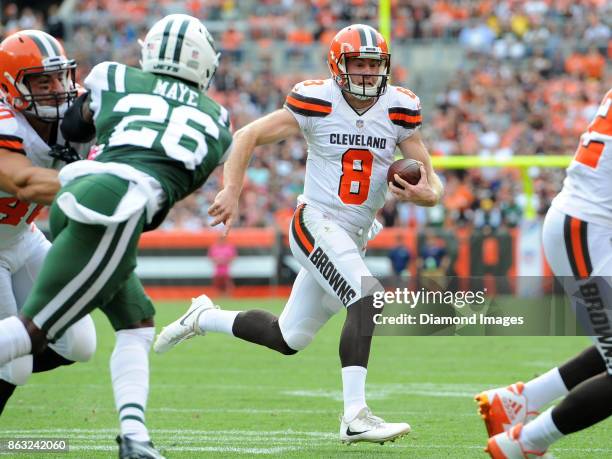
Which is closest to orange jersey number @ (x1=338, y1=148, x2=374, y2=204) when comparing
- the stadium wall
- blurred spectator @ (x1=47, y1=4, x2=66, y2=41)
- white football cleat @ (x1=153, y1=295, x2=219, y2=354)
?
white football cleat @ (x1=153, y1=295, x2=219, y2=354)

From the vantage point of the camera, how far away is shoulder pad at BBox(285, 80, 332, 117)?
5.86m

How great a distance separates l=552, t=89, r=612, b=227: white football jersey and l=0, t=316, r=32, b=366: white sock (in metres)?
2.00

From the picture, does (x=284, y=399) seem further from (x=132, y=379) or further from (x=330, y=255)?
(x=132, y=379)

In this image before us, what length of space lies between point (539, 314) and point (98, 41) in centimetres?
1116

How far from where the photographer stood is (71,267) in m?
4.11

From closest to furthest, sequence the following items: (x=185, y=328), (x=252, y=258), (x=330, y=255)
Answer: (x=330, y=255), (x=185, y=328), (x=252, y=258)

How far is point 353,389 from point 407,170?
1.07 meters

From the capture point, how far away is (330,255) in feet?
18.3

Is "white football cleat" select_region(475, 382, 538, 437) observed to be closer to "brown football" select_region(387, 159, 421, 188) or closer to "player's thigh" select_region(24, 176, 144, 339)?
"brown football" select_region(387, 159, 421, 188)

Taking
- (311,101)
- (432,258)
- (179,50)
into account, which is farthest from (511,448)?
(432,258)

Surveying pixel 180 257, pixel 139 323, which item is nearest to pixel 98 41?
→ pixel 180 257

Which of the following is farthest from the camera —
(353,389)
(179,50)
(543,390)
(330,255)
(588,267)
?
(330,255)

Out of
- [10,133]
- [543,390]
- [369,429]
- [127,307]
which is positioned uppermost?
[10,133]

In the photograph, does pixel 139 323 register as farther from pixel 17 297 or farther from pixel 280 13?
pixel 280 13
